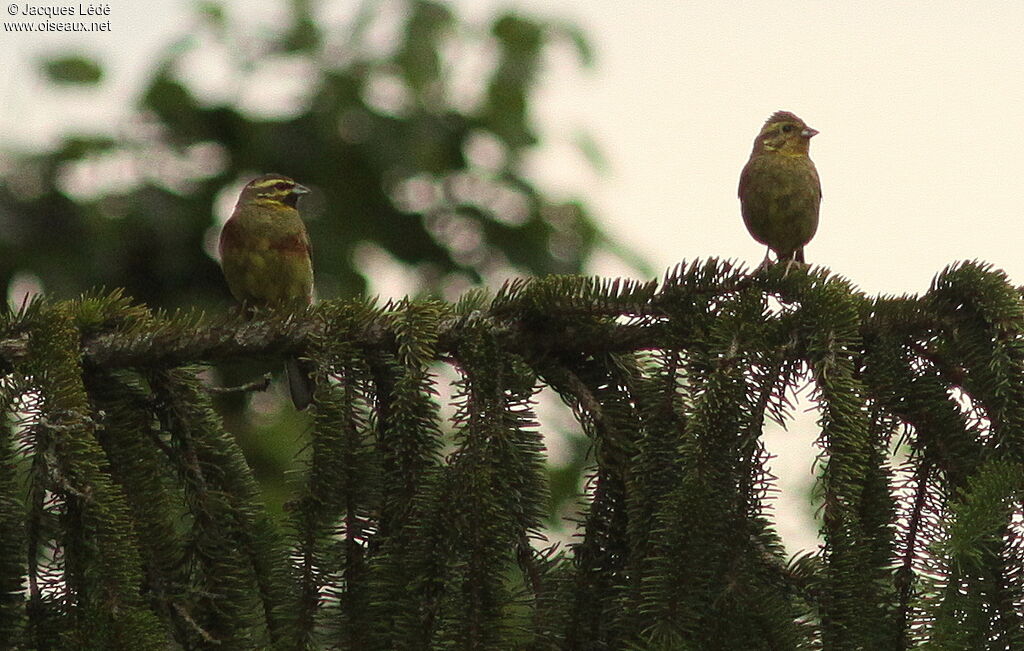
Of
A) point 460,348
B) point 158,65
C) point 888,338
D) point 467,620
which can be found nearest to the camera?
point 467,620

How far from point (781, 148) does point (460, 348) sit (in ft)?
11.3

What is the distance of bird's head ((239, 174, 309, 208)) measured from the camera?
5.56m

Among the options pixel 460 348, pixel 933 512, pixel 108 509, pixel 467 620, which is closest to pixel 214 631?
pixel 108 509

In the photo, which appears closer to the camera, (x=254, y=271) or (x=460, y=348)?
(x=460, y=348)

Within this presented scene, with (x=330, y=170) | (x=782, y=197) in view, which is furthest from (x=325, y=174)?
(x=782, y=197)

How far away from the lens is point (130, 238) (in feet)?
18.6

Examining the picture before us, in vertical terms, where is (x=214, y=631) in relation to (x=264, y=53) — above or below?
below

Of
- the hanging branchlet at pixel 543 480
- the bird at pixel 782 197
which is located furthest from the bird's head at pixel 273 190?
the hanging branchlet at pixel 543 480

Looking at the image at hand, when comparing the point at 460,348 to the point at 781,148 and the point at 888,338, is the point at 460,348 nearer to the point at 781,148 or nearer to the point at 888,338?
the point at 888,338

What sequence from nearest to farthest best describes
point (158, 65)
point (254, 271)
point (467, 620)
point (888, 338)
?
1. point (467, 620)
2. point (888, 338)
3. point (254, 271)
4. point (158, 65)

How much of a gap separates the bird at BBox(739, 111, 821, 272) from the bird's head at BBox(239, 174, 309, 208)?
1.97 metres

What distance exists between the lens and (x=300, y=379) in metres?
3.25

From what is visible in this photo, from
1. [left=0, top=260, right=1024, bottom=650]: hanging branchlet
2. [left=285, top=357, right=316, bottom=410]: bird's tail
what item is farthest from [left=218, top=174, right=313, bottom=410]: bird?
[left=0, top=260, right=1024, bottom=650]: hanging branchlet

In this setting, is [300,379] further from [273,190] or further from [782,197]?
[782,197]
